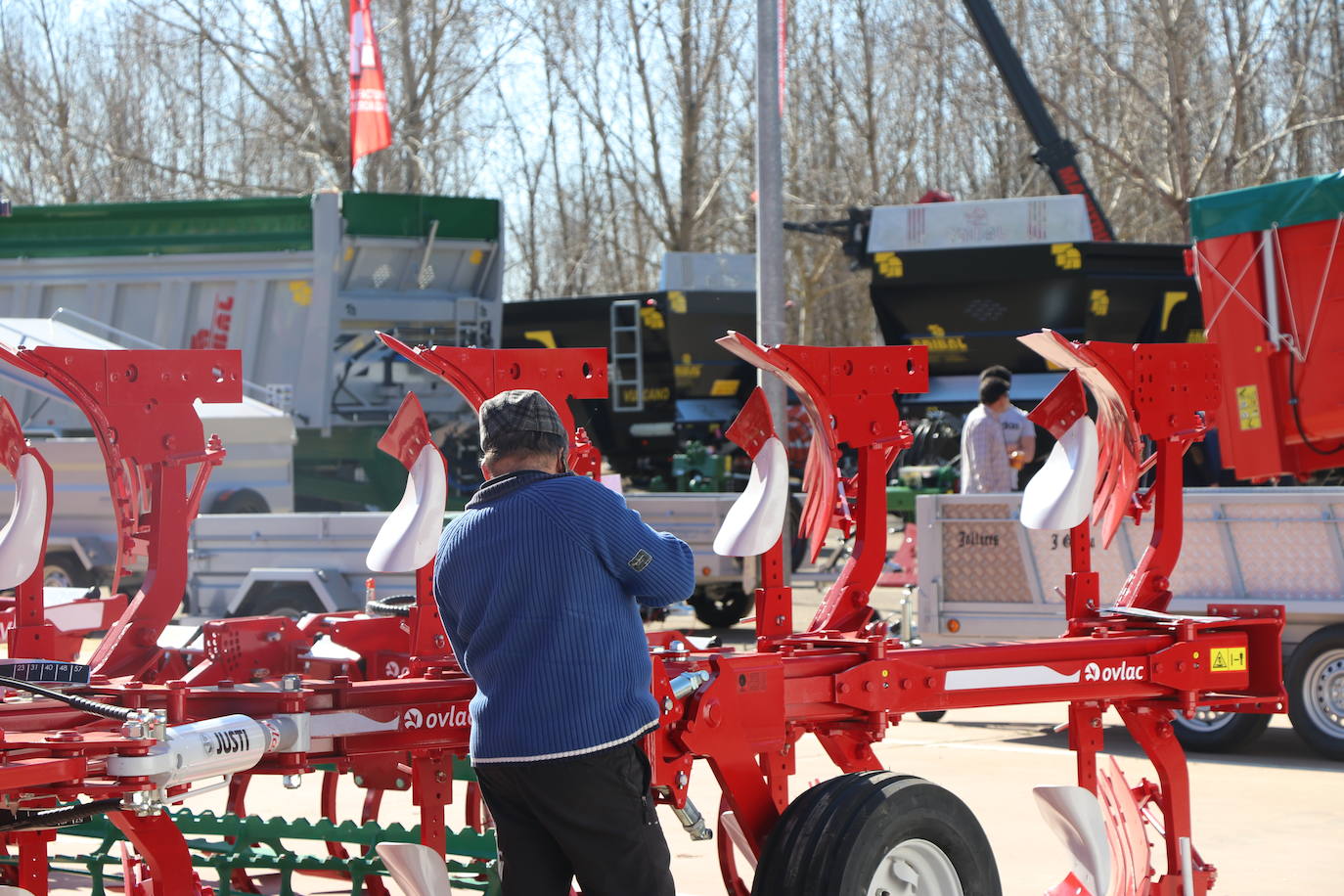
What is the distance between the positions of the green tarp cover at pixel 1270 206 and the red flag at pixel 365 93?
49.0 ft

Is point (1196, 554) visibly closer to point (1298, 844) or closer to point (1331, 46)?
point (1298, 844)

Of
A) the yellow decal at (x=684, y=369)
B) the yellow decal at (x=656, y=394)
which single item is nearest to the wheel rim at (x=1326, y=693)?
the yellow decal at (x=684, y=369)

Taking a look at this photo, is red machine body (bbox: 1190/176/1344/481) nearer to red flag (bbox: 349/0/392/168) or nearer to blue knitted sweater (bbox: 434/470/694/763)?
blue knitted sweater (bbox: 434/470/694/763)

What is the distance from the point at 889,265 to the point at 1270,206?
7600mm

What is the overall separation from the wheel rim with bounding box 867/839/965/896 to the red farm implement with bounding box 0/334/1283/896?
1cm

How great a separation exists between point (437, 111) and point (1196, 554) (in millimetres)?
A: 24057

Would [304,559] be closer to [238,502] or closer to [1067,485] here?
[238,502]

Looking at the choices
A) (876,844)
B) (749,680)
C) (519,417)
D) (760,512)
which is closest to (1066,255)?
(760,512)

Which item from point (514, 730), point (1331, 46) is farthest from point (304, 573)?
point (1331, 46)

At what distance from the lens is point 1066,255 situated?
17391 mm

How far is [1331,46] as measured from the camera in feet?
82.4

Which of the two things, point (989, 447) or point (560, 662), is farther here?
point (989, 447)

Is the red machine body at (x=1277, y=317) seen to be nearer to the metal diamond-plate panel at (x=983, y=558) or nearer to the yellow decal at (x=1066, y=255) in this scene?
the metal diamond-plate panel at (x=983, y=558)

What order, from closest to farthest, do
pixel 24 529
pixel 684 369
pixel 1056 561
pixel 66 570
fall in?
pixel 24 529 → pixel 1056 561 → pixel 66 570 → pixel 684 369
